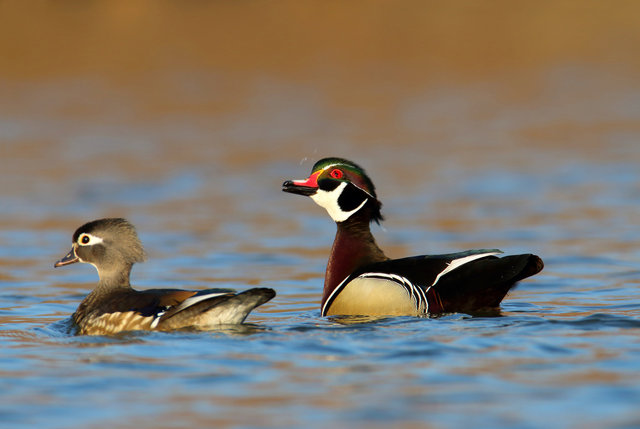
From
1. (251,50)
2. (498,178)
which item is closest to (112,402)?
(498,178)

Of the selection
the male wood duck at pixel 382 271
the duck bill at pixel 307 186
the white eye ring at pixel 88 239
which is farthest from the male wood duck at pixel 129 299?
the duck bill at pixel 307 186

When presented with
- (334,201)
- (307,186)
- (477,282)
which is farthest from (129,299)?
(477,282)

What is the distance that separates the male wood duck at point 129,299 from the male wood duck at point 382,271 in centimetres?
112

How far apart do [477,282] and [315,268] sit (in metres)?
3.87

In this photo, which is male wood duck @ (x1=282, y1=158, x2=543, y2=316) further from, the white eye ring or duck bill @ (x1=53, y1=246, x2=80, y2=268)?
duck bill @ (x1=53, y1=246, x2=80, y2=268)

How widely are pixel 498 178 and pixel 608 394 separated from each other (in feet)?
39.6

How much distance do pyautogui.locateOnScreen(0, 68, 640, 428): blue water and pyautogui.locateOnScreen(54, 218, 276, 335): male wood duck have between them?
0.18 m

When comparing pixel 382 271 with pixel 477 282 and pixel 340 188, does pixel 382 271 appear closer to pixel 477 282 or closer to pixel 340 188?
pixel 477 282

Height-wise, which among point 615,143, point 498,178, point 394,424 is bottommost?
point 394,424

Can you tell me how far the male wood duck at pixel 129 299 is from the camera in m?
9.18

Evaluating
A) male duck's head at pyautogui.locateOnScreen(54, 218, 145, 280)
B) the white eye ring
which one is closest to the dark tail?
male duck's head at pyautogui.locateOnScreen(54, 218, 145, 280)

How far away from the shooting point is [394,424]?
21.2 feet

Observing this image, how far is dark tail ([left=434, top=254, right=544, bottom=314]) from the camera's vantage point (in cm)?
966

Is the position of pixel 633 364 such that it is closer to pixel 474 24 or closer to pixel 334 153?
pixel 334 153
